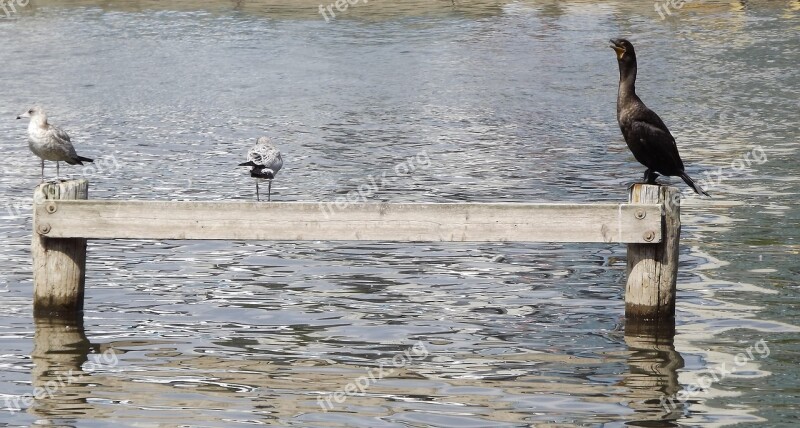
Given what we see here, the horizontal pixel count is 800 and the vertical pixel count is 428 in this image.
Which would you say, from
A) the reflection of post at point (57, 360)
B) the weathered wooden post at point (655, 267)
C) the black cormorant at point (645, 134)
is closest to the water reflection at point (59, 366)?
the reflection of post at point (57, 360)

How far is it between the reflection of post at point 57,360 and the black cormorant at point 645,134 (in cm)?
463

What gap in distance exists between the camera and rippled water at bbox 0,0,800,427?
29.1 feet

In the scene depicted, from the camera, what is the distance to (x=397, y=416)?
329 inches

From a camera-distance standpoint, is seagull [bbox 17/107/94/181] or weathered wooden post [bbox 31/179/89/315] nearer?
weathered wooden post [bbox 31/179/89/315]

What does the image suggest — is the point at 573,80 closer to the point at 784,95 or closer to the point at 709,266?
the point at 784,95

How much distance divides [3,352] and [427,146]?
11.9 metres

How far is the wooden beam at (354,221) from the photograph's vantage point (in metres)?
9.61

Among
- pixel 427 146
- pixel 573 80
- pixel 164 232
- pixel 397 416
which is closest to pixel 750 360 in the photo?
pixel 397 416

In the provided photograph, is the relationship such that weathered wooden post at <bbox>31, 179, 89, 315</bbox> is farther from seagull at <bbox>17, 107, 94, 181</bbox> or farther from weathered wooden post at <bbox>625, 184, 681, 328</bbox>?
weathered wooden post at <bbox>625, 184, 681, 328</bbox>

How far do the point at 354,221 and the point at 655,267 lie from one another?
2279 millimetres

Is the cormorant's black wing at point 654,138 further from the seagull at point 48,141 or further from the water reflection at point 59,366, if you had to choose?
the seagull at point 48,141

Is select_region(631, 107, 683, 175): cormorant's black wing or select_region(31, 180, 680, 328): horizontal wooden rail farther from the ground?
select_region(631, 107, 683, 175): cormorant's black wing

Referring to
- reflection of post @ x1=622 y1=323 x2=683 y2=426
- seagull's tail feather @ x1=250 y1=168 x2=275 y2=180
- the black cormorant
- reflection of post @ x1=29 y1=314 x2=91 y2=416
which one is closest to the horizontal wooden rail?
reflection of post @ x1=622 y1=323 x2=683 y2=426

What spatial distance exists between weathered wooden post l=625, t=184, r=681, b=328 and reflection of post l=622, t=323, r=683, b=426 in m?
0.12
